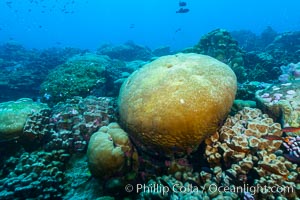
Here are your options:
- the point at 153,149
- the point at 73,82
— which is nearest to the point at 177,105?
the point at 153,149

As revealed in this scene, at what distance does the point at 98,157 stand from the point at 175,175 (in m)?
1.32

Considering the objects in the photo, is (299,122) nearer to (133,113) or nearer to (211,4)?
(133,113)

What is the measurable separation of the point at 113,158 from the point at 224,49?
7563 mm

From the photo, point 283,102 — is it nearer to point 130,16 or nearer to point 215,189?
point 215,189

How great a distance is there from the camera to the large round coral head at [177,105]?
3328 millimetres

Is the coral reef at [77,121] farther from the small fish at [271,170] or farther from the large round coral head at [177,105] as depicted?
the small fish at [271,170]

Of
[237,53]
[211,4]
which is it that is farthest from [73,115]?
[211,4]

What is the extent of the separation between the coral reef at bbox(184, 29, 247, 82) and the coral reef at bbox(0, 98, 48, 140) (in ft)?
23.8

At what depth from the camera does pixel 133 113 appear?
12.0 feet

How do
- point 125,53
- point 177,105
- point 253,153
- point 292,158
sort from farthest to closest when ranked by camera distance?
point 125,53, point 253,153, point 177,105, point 292,158

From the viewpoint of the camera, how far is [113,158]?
360 cm

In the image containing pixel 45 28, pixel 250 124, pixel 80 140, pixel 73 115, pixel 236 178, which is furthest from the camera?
pixel 45 28

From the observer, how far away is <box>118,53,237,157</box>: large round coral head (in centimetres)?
333

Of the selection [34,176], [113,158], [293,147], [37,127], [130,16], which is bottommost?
[34,176]
